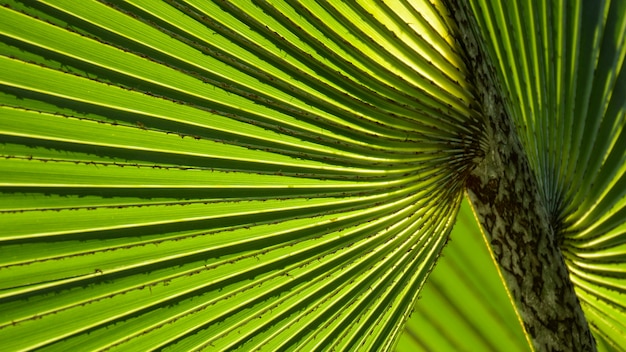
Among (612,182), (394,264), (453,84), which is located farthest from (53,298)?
(612,182)

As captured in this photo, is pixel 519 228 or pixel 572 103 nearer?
pixel 519 228

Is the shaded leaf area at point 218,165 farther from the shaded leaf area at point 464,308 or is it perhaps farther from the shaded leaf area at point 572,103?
the shaded leaf area at point 464,308

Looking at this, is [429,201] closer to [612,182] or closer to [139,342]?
[612,182]

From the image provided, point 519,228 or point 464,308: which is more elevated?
point 519,228

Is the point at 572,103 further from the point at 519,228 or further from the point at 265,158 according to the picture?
the point at 265,158

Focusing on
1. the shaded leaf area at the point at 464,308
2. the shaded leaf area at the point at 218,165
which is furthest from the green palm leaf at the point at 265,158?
the shaded leaf area at the point at 464,308

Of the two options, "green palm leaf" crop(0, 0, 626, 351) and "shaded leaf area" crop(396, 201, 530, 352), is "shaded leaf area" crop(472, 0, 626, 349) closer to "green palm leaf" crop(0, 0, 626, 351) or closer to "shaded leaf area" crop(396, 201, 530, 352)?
"green palm leaf" crop(0, 0, 626, 351)

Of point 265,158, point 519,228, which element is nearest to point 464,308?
point 519,228

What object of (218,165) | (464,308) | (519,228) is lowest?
(464,308)
